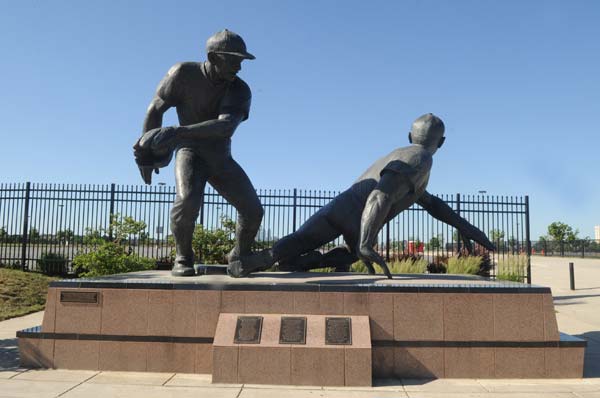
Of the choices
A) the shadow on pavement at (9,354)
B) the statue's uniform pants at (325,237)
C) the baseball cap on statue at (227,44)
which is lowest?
the shadow on pavement at (9,354)

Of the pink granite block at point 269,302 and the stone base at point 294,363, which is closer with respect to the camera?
the stone base at point 294,363

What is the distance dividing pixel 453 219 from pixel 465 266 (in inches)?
219

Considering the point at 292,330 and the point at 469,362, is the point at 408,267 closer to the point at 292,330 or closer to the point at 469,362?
the point at 469,362

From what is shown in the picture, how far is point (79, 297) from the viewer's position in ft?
15.6

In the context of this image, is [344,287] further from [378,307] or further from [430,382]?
[430,382]

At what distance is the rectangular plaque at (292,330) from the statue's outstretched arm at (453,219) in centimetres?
253

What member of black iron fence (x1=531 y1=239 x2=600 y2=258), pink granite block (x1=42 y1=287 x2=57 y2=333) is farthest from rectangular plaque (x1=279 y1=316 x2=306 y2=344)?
black iron fence (x1=531 y1=239 x2=600 y2=258)

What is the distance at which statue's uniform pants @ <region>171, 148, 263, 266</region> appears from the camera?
522 cm

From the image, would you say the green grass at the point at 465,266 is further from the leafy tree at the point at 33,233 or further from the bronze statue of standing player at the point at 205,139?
the leafy tree at the point at 33,233

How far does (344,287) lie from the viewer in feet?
15.3

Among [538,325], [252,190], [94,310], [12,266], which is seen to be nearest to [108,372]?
[94,310]

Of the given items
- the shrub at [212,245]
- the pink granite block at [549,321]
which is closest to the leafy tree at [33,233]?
the shrub at [212,245]

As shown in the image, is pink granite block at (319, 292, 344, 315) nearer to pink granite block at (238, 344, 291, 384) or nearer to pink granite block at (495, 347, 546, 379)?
pink granite block at (238, 344, 291, 384)

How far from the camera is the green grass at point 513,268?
12.0 metres
